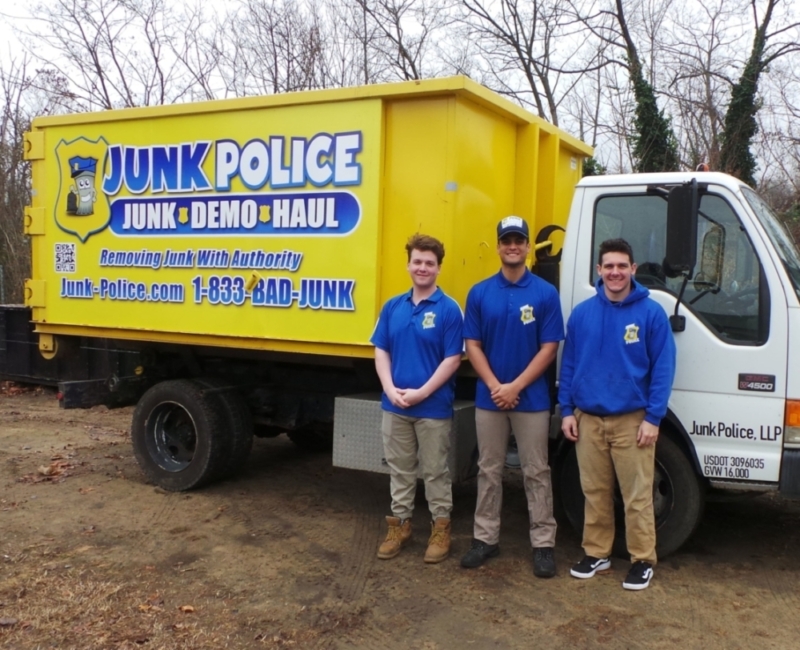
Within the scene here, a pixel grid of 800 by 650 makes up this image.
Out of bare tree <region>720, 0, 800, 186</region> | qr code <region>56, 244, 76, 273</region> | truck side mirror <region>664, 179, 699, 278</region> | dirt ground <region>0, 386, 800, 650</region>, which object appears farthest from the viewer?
bare tree <region>720, 0, 800, 186</region>

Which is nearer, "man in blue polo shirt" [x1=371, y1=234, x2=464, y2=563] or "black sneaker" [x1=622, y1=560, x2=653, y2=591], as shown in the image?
"black sneaker" [x1=622, y1=560, x2=653, y2=591]

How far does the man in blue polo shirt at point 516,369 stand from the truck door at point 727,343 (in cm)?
71

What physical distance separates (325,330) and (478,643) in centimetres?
225

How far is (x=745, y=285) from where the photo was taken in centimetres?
434

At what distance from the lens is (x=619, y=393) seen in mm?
4188

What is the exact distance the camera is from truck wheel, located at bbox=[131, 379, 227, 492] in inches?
238

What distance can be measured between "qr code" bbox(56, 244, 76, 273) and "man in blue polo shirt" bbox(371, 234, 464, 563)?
2.96 m

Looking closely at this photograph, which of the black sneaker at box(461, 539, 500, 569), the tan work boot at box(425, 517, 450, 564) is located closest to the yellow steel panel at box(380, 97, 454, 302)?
the tan work boot at box(425, 517, 450, 564)

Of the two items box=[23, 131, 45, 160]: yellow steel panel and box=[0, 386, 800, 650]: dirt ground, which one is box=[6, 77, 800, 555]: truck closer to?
box=[23, 131, 45, 160]: yellow steel panel

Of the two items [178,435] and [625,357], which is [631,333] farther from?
→ [178,435]

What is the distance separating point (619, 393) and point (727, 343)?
2.30ft

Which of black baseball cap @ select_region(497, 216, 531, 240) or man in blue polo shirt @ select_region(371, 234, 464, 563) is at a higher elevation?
black baseball cap @ select_region(497, 216, 531, 240)

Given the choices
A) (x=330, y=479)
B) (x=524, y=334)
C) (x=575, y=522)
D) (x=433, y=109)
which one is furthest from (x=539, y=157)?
(x=330, y=479)

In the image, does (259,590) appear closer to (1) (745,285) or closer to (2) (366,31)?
(1) (745,285)
